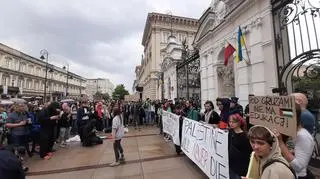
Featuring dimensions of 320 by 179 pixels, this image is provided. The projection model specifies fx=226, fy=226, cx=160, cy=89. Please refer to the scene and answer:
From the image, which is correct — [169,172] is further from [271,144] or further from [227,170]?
[271,144]

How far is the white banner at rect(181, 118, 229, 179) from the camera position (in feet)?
13.4

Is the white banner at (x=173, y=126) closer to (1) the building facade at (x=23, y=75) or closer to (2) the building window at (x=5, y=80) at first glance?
(1) the building facade at (x=23, y=75)

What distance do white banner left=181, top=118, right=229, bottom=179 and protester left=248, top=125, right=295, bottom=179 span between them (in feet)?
6.91

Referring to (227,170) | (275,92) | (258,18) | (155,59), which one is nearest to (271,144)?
(227,170)

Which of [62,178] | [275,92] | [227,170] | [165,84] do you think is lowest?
[62,178]

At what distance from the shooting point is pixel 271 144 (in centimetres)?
188

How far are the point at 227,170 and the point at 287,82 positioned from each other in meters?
4.22

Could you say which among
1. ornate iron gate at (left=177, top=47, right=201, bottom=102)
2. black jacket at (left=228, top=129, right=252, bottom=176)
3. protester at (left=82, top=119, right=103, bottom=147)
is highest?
ornate iron gate at (left=177, top=47, right=201, bottom=102)

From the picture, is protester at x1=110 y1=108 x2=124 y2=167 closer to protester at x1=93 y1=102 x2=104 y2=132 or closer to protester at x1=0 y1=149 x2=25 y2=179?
protester at x1=0 y1=149 x2=25 y2=179

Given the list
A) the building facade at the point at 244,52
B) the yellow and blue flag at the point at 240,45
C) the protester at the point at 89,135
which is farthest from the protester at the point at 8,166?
the yellow and blue flag at the point at 240,45

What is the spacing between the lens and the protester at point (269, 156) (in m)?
1.72

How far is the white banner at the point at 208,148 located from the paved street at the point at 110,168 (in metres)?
0.53

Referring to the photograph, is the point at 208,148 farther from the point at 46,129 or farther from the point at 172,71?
the point at 172,71

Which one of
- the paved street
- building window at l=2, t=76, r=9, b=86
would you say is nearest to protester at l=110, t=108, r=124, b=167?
the paved street
